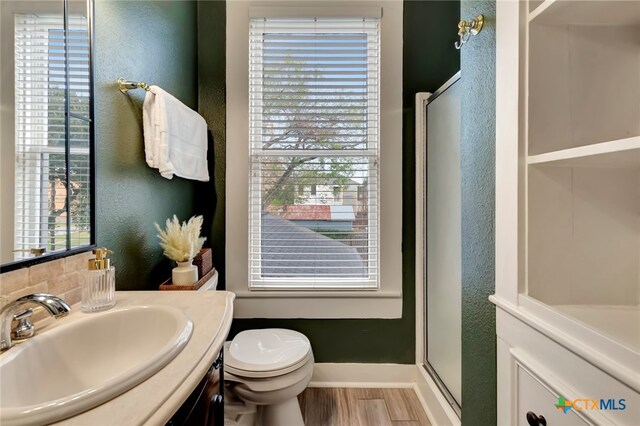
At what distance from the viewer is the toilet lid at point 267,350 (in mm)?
1252

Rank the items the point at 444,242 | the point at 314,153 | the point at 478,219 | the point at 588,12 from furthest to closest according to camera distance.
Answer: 1. the point at 314,153
2. the point at 444,242
3. the point at 478,219
4. the point at 588,12

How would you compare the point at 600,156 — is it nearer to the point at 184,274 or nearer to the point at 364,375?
the point at 184,274

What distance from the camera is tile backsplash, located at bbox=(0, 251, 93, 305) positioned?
642 millimetres

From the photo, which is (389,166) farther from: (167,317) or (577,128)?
(167,317)

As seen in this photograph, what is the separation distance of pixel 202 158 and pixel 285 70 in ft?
2.55

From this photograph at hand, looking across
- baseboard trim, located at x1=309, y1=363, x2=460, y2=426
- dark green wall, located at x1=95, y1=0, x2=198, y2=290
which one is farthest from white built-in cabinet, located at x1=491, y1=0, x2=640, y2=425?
dark green wall, located at x1=95, y1=0, x2=198, y2=290

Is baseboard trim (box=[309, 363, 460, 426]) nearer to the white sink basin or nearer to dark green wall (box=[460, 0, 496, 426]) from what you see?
dark green wall (box=[460, 0, 496, 426])

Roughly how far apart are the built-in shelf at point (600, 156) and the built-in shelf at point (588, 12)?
33 cm

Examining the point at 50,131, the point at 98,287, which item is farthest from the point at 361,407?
the point at 50,131

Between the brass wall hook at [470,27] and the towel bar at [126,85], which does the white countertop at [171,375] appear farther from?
the brass wall hook at [470,27]

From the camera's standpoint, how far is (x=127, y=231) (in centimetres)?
113

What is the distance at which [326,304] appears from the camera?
69.5 inches

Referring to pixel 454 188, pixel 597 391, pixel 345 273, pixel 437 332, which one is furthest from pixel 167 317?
pixel 437 332

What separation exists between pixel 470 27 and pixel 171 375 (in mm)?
1297
